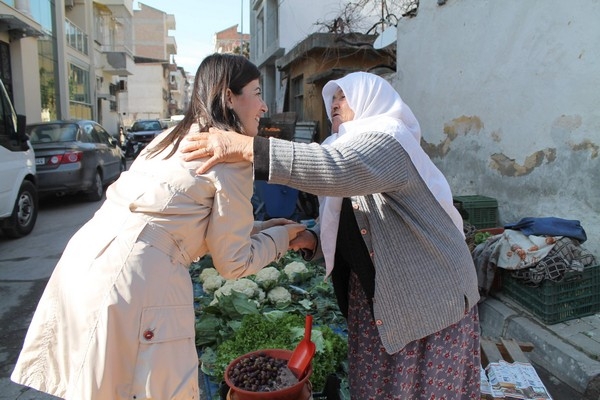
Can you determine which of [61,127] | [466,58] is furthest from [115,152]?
[466,58]

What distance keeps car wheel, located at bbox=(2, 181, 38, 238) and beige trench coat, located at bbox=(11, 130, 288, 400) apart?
19.6 ft

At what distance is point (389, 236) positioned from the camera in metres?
1.64

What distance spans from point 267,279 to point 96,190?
724 centimetres

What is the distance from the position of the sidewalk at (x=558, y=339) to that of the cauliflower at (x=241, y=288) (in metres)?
2.04

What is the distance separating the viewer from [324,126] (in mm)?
11266

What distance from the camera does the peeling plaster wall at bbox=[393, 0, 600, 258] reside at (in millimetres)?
4141

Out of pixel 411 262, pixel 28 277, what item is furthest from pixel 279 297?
pixel 28 277

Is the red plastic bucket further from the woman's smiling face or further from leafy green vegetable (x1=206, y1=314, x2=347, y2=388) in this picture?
the woman's smiling face

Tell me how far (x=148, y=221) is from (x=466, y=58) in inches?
211

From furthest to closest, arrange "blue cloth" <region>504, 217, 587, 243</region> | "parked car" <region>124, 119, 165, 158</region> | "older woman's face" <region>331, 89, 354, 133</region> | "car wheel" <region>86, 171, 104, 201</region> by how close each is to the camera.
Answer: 1. "parked car" <region>124, 119, 165, 158</region>
2. "car wheel" <region>86, 171, 104, 201</region>
3. "blue cloth" <region>504, 217, 587, 243</region>
4. "older woman's face" <region>331, 89, 354, 133</region>

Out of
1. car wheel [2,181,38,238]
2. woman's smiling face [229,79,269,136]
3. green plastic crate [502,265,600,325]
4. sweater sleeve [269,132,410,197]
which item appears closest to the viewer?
sweater sleeve [269,132,410,197]

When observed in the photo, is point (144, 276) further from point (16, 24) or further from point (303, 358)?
point (16, 24)

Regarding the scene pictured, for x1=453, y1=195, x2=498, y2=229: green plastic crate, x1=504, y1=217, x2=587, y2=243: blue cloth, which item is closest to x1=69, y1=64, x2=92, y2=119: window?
x1=453, y1=195, x2=498, y2=229: green plastic crate

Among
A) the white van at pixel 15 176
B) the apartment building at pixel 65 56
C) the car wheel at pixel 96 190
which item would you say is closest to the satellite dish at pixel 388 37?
the apartment building at pixel 65 56
